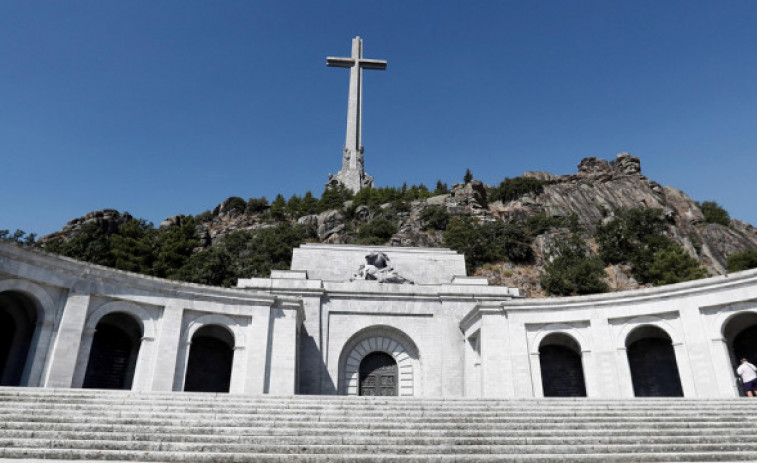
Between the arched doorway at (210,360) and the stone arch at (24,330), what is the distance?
20.0 ft

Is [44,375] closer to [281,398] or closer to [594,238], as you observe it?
[281,398]

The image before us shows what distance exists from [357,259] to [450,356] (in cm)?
772

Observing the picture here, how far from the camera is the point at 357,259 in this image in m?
30.5

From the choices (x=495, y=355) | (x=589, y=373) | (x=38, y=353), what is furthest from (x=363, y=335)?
(x=38, y=353)

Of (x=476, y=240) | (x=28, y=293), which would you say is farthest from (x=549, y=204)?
(x=28, y=293)

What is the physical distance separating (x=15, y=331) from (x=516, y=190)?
89366 mm

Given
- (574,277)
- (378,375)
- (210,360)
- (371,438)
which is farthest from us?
(574,277)

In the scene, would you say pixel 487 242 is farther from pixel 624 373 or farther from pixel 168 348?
pixel 168 348

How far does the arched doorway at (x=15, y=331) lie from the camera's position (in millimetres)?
20234

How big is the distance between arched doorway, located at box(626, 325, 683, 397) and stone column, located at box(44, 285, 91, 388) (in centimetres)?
2200

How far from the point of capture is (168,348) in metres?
22.0

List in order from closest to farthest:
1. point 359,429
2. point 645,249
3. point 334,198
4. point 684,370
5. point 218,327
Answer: point 359,429, point 684,370, point 218,327, point 645,249, point 334,198

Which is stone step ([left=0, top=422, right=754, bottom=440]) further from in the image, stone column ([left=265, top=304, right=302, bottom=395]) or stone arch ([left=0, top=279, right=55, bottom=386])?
stone column ([left=265, top=304, right=302, bottom=395])

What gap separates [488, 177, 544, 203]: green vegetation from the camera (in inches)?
3949
